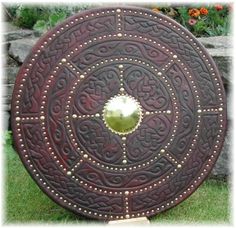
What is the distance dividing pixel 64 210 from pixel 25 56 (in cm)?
125

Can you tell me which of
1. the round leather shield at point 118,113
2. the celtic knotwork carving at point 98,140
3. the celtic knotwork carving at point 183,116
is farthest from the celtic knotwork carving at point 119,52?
the celtic knotwork carving at point 98,140

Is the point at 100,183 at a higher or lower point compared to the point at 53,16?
lower

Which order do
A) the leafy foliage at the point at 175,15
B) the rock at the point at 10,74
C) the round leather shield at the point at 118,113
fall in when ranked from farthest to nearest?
the leafy foliage at the point at 175,15 < the rock at the point at 10,74 < the round leather shield at the point at 118,113

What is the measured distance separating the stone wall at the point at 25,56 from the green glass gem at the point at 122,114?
2.74 ft

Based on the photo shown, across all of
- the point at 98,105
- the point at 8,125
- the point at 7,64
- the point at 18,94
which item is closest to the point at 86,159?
the point at 98,105

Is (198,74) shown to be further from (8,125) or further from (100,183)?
(8,125)

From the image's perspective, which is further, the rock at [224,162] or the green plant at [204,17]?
the green plant at [204,17]

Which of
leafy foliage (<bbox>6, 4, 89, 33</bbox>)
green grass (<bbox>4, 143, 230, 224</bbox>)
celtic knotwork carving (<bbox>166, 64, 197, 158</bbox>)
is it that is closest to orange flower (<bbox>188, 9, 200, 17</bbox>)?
leafy foliage (<bbox>6, 4, 89, 33</bbox>)

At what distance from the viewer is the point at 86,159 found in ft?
6.34

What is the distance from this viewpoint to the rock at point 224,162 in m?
2.58

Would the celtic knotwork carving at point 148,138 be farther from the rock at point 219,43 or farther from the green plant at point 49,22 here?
the green plant at point 49,22

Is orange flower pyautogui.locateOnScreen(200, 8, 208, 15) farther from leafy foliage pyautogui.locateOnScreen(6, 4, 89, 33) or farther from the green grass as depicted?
the green grass

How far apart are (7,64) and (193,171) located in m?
1.60

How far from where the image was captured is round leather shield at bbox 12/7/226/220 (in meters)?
1.88
